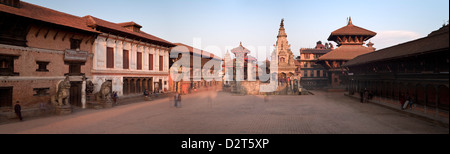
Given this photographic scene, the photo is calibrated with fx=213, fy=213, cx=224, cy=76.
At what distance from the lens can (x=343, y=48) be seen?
145 ft

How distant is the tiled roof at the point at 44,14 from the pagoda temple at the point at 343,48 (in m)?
39.7

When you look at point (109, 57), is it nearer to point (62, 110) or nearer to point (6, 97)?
point (62, 110)

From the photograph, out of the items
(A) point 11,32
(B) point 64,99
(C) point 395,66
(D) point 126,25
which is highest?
(D) point 126,25

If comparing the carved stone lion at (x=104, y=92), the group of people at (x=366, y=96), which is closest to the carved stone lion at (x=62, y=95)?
the carved stone lion at (x=104, y=92)

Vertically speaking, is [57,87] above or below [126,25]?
below

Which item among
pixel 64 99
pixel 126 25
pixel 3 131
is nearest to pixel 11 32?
pixel 64 99

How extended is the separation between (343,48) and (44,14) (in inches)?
1875

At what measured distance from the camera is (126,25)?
3020cm

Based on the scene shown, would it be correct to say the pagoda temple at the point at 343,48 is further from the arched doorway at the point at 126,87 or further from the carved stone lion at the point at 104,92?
the carved stone lion at the point at 104,92

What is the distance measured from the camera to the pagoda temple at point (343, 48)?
42.2 m

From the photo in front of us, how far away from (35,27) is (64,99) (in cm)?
619

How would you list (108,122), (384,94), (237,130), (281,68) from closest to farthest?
1. (237,130)
2. (108,122)
3. (384,94)
4. (281,68)

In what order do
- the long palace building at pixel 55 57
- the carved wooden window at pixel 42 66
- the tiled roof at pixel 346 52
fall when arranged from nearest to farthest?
the long palace building at pixel 55 57
the carved wooden window at pixel 42 66
the tiled roof at pixel 346 52

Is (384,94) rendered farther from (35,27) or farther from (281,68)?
(35,27)
